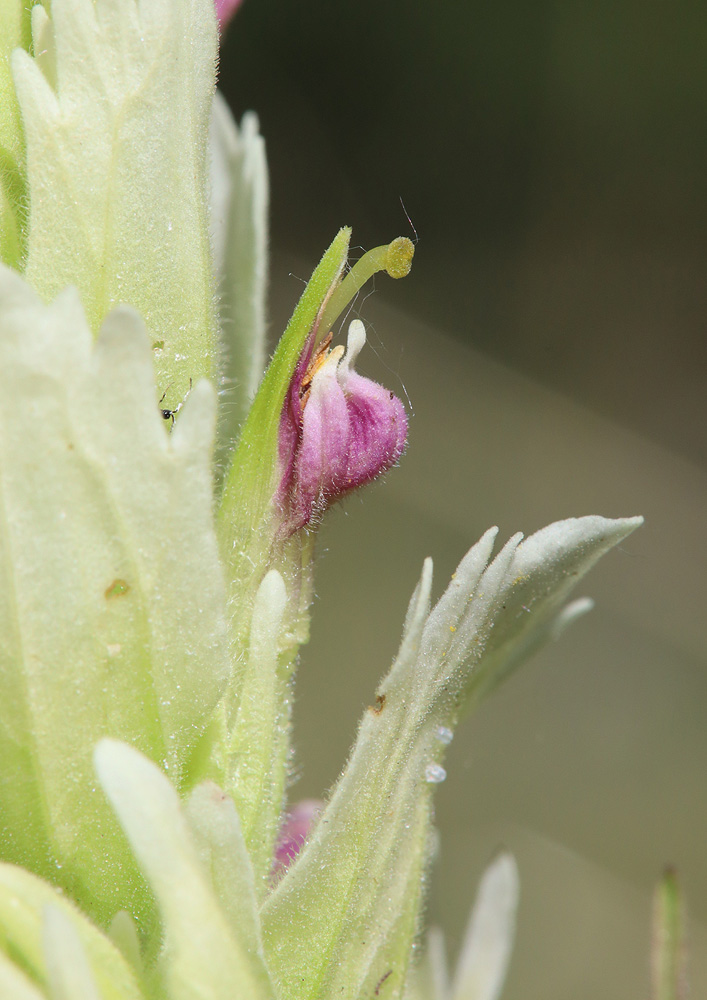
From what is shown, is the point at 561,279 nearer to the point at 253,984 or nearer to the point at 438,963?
the point at 438,963

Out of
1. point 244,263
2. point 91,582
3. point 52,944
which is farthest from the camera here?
point 244,263

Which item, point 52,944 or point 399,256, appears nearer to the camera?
point 52,944

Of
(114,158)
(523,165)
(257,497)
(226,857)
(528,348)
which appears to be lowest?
(226,857)

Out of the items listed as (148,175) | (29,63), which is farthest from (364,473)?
(29,63)

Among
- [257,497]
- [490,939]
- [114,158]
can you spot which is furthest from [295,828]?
[114,158]

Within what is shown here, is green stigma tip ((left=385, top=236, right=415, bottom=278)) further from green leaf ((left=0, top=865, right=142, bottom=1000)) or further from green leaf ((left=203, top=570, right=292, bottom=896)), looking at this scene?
green leaf ((left=0, top=865, right=142, bottom=1000))

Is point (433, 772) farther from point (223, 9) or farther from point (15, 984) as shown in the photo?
point (223, 9)

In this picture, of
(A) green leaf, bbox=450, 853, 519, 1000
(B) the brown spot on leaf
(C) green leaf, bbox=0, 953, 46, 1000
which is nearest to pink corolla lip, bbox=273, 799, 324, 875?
(A) green leaf, bbox=450, 853, 519, 1000

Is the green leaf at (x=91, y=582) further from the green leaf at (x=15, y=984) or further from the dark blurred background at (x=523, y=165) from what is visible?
the dark blurred background at (x=523, y=165)
